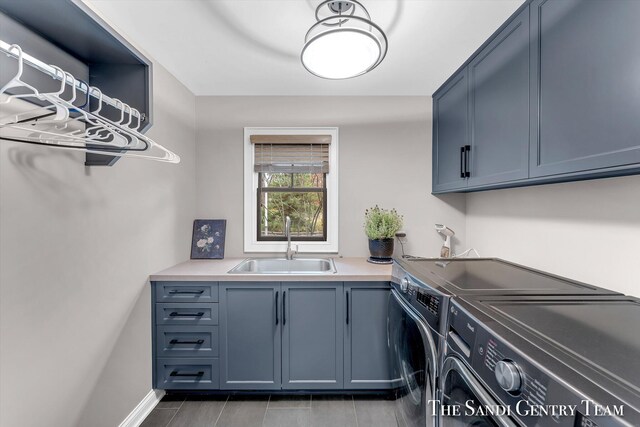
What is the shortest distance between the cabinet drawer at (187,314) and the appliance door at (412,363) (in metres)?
1.18

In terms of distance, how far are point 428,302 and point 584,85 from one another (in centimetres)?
101

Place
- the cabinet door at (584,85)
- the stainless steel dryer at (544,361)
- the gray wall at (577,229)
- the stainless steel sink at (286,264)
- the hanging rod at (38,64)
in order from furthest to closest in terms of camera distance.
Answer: the stainless steel sink at (286,264), the gray wall at (577,229), the cabinet door at (584,85), the hanging rod at (38,64), the stainless steel dryer at (544,361)

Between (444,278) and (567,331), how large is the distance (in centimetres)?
55

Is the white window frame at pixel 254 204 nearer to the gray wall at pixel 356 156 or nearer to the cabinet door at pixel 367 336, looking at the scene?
the gray wall at pixel 356 156

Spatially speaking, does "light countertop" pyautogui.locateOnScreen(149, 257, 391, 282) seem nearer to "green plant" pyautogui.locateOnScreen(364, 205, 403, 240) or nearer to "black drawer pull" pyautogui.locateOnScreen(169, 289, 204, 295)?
"black drawer pull" pyautogui.locateOnScreen(169, 289, 204, 295)

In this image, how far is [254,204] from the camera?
8.41ft

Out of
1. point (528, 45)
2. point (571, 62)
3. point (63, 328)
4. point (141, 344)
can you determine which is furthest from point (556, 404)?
point (141, 344)

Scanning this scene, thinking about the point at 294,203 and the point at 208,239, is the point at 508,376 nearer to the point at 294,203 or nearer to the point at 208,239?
the point at 294,203

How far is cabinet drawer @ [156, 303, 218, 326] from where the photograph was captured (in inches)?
74.0

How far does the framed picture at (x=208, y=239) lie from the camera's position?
2447mm

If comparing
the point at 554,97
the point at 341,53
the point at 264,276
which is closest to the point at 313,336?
the point at 264,276

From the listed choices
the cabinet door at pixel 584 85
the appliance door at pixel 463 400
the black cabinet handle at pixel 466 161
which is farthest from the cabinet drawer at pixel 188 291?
the cabinet door at pixel 584 85

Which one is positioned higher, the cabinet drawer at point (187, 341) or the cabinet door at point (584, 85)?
the cabinet door at point (584, 85)

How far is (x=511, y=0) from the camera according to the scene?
4.36 feet
